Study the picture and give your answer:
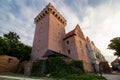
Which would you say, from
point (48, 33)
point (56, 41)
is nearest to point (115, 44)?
point (56, 41)

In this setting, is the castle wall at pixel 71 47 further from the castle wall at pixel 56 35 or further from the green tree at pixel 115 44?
the green tree at pixel 115 44

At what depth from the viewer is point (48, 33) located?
Result: 1053 inches

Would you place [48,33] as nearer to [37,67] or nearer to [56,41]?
[56,41]

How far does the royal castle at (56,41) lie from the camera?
26.5m

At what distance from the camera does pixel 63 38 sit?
3180 cm

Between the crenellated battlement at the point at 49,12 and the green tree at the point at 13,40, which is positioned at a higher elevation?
the crenellated battlement at the point at 49,12

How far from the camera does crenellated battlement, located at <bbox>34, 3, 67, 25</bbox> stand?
30016mm

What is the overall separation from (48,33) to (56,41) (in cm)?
335

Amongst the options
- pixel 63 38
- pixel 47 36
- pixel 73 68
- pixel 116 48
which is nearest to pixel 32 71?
pixel 73 68

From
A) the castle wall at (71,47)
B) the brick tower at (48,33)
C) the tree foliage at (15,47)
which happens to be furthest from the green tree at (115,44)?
the tree foliage at (15,47)

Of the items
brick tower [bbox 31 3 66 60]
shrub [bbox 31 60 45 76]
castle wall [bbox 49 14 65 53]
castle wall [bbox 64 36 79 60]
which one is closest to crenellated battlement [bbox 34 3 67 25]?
brick tower [bbox 31 3 66 60]

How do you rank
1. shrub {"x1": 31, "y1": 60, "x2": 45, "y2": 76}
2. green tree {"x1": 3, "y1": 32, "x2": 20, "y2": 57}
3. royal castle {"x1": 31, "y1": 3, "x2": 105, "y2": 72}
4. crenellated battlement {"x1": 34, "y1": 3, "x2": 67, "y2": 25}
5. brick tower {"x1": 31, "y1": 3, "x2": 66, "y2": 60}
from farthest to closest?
crenellated battlement {"x1": 34, "y1": 3, "x2": 67, "y2": 25}
green tree {"x1": 3, "y1": 32, "x2": 20, "y2": 57}
royal castle {"x1": 31, "y1": 3, "x2": 105, "y2": 72}
brick tower {"x1": 31, "y1": 3, "x2": 66, "y2": 60}
shrub {"x1": 31, "y1": 60, "x2": 45, "y2": 76}

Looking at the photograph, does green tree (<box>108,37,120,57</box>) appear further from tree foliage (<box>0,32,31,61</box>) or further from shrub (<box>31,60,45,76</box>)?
tree foliage (<box>0,32,31,61</box>)

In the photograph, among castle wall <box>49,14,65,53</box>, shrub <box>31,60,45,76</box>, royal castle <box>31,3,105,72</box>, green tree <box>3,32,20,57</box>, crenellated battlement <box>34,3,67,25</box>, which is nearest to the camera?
shrub <box>31,60,45,76</box>
